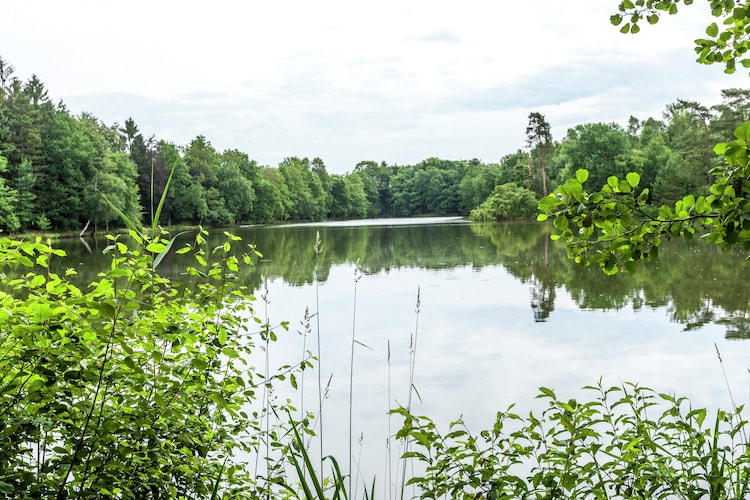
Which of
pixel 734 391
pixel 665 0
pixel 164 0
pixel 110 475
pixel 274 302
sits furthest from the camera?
pixel 164 0

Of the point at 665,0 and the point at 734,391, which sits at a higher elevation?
the point at 665,0

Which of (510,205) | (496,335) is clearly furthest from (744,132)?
(510,205)

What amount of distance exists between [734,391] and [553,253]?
16.3m

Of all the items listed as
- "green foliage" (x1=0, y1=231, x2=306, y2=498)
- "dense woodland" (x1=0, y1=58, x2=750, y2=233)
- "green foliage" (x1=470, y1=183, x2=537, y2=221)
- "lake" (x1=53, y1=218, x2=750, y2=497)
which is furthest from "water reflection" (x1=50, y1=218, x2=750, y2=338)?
"green foliage" (x1=470, y1=183, x2=537, y2=221)

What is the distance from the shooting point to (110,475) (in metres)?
2.06

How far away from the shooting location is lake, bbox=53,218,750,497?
19.5ft

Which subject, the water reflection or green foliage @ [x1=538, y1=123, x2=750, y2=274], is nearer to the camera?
green foliage @ [x1=538, y1=123, x2=750, y2=274]

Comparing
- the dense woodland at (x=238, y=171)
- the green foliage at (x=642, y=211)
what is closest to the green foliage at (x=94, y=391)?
the green foliage at (x=642, y=211)

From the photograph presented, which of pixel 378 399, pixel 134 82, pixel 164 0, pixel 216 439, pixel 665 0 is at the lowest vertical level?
pixel 378 399

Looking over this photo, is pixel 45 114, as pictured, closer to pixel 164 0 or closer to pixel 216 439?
pixel 164 0

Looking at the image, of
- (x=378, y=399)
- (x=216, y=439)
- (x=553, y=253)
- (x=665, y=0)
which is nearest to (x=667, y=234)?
(x=665, y=0)

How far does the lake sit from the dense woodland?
913cm

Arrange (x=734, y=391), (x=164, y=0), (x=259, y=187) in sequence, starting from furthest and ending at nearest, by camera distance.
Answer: (x=259, y=187) < (x=164, y=0) < (x=734, y=391)

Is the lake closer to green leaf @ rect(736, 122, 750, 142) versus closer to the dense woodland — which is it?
green leaf @ rect(736, 122, 750, 142)
